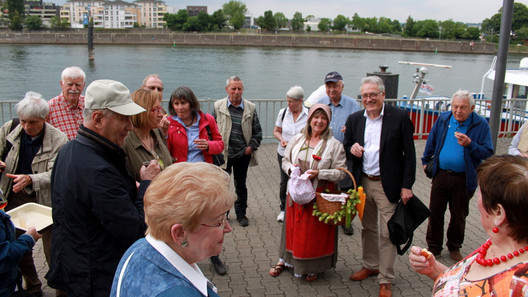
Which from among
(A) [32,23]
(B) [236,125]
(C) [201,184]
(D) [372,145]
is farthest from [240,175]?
(A) [32,23]

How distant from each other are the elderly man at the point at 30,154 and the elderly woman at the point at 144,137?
2.93 feet

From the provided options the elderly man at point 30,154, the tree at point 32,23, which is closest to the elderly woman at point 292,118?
the elderly man at point 30,154

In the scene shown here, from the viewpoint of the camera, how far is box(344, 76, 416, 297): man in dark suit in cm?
390

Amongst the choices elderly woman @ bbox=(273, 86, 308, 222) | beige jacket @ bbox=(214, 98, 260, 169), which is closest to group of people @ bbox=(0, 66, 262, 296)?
beige jacket @ bbox=(214, 98, 260, 169)

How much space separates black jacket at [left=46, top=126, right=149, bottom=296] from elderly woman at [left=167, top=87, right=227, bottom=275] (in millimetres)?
1851

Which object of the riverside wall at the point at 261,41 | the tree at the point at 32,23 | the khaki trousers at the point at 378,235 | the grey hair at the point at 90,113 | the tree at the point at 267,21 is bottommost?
the khaki trousers at the point at 378,235

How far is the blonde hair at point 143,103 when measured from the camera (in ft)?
10.4

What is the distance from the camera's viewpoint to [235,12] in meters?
125

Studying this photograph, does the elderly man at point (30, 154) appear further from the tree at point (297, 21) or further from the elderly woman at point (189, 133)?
the tree at point (297, 21)

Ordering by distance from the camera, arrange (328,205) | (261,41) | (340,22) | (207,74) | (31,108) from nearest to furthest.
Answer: (31,108) → (328,205) → (207,74) → (261,41) → (340,22)

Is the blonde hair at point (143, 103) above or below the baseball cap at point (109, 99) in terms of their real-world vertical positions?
below

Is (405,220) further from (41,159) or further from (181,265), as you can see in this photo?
(41,159)

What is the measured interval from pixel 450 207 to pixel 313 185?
1.58 metres

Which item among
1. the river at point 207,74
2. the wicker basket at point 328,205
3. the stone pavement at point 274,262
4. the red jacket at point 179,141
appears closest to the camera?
the wicker basket at point 328,205
